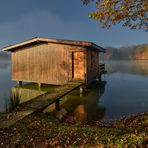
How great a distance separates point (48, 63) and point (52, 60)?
60 cm

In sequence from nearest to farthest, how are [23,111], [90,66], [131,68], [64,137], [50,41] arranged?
[64,137] → [23,111] → [50,41] → [90,66] → [131,68]

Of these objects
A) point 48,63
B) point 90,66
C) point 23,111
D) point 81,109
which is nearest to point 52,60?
point 48,63

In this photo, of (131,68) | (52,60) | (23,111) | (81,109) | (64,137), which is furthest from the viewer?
(131,68)

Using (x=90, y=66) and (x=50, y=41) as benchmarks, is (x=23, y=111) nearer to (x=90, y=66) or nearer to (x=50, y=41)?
(x=50, y=41)

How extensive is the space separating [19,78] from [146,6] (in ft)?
56.8

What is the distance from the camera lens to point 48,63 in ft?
63.3

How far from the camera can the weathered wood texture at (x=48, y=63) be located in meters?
17.8

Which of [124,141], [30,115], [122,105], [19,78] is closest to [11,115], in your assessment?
[30,115]

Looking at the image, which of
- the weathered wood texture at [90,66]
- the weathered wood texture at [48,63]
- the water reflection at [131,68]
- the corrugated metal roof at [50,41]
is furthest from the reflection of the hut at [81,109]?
the water reflection at [131,68]

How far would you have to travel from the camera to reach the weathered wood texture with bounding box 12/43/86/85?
1778 centimetres

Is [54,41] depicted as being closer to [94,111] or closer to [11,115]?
[94,111]

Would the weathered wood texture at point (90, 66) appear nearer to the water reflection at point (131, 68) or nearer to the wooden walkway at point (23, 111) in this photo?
the wooden walkway at point (23, 111)

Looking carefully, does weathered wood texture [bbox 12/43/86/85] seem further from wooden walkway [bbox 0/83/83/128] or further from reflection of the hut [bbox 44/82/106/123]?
wooden walkway [bbox 0/83/83/128]

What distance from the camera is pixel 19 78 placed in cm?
2150
